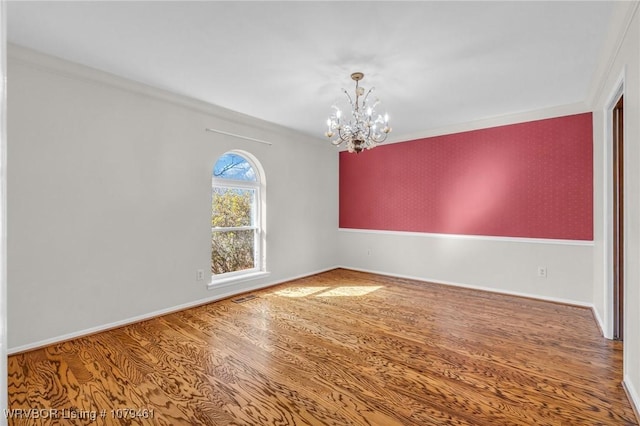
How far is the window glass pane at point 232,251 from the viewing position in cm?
413

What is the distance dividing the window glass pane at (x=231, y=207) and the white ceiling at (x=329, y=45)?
129 cm

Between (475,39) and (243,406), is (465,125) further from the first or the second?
(243,406)

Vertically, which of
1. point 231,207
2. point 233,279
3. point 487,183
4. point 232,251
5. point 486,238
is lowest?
point 233,279

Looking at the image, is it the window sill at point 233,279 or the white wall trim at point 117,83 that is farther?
the window sill at point 233,279

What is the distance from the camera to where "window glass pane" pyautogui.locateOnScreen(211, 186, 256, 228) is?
4117 millimetres

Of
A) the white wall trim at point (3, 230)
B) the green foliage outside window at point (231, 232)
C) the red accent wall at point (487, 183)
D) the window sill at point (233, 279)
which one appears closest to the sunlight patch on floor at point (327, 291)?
the window sill at point (233, 279)

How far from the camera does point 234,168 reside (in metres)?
4.33

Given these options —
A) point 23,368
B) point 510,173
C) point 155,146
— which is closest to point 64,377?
point 23,368

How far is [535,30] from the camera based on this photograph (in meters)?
2.17

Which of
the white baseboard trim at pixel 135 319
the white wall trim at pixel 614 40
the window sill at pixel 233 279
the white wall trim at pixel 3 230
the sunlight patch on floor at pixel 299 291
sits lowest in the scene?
the sunlight patch on floor at pixel 299 291

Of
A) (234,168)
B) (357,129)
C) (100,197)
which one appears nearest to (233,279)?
(234,168)

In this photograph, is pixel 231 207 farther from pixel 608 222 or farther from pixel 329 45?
pixel 608 222

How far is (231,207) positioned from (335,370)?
2.78 meters

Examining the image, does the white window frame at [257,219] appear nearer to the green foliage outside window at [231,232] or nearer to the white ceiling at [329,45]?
the green foliage outside window at [231,232]
